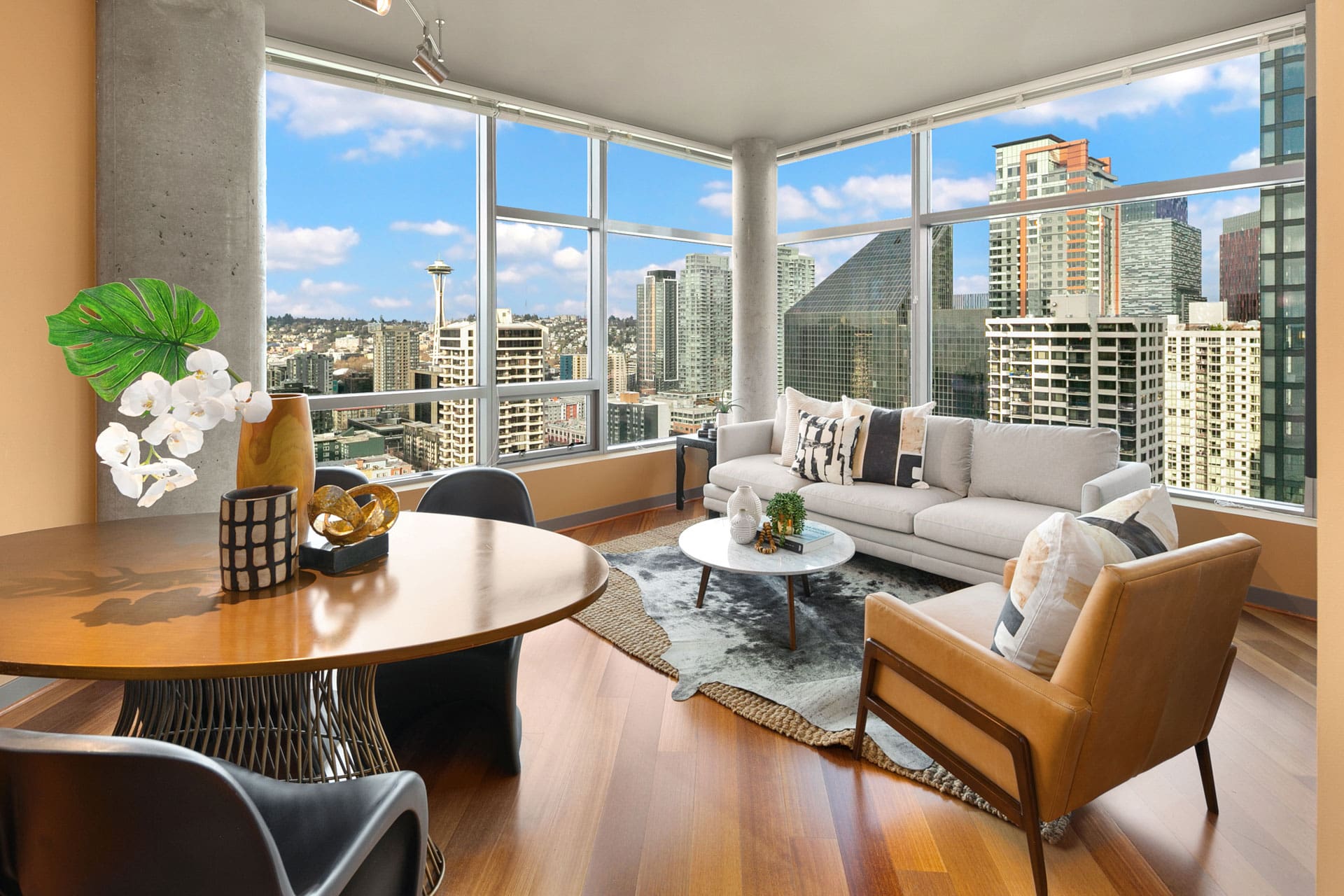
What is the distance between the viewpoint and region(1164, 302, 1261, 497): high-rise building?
12.6 ft

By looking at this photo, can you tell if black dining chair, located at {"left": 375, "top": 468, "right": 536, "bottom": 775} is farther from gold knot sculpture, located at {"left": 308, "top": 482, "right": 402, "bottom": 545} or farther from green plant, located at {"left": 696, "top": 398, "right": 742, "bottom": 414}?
green plant, located at {"left": 696, "top": 398, "right": 742, "bottom": 414}

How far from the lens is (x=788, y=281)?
616 cm

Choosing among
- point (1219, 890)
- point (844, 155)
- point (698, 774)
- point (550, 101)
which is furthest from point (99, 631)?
point (844, 155)

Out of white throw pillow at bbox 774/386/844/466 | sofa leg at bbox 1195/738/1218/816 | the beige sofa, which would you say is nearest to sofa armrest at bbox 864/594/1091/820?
sofa leg at bbox 1195/738/1218/816

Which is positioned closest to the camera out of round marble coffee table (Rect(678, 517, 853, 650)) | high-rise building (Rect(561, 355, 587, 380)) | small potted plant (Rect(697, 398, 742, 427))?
round marble coffee table (Rect(678, 517, 853, 650))

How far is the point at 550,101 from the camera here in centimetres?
485

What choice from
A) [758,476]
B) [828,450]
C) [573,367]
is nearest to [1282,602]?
[828,450]

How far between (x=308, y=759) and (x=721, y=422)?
4296 mm

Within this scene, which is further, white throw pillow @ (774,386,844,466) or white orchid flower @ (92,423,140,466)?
white throw pillow @ (774,386,844,466)

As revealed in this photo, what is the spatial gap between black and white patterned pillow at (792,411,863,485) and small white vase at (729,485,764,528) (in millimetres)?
1030

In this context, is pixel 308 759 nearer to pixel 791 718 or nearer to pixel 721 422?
pixel 791 718

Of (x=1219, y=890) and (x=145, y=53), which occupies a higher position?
(x=145, y=53)

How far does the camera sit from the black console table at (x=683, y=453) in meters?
5.48

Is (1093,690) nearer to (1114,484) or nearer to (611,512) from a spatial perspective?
(1114,484)
